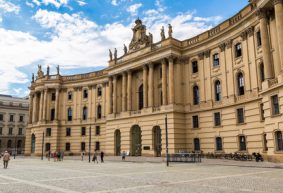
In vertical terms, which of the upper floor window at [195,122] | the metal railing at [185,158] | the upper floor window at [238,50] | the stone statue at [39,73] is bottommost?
the metal railing at [185,158]

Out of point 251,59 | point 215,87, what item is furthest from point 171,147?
point 251,59

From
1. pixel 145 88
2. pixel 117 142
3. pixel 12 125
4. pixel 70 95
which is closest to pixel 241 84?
pixel 145 88

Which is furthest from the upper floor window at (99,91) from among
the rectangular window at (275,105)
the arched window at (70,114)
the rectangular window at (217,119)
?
the rectangular window at (275,105)

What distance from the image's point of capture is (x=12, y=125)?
9869 cm

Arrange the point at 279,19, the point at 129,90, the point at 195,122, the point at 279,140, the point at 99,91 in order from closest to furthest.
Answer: the point at 279,140 → the point at 279,19 → the point at 195,122 → the point at 129,90 → the point at 99,91

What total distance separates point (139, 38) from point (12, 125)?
2584 inches

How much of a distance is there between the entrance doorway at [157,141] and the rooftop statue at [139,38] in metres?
15.2

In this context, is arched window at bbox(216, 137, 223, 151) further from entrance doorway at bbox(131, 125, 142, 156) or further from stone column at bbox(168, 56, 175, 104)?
entrance doorway at bbox(131, 125, 142, 156)

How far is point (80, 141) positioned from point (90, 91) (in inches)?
458

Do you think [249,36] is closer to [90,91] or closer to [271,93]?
[271,93]

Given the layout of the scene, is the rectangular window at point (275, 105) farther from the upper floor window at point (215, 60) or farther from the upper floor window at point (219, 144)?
the upper floor window at point (215, 60)

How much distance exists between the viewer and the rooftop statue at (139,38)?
5250 centimetres

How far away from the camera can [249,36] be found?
3678cm

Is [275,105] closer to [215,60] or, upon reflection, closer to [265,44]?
[265,44]
